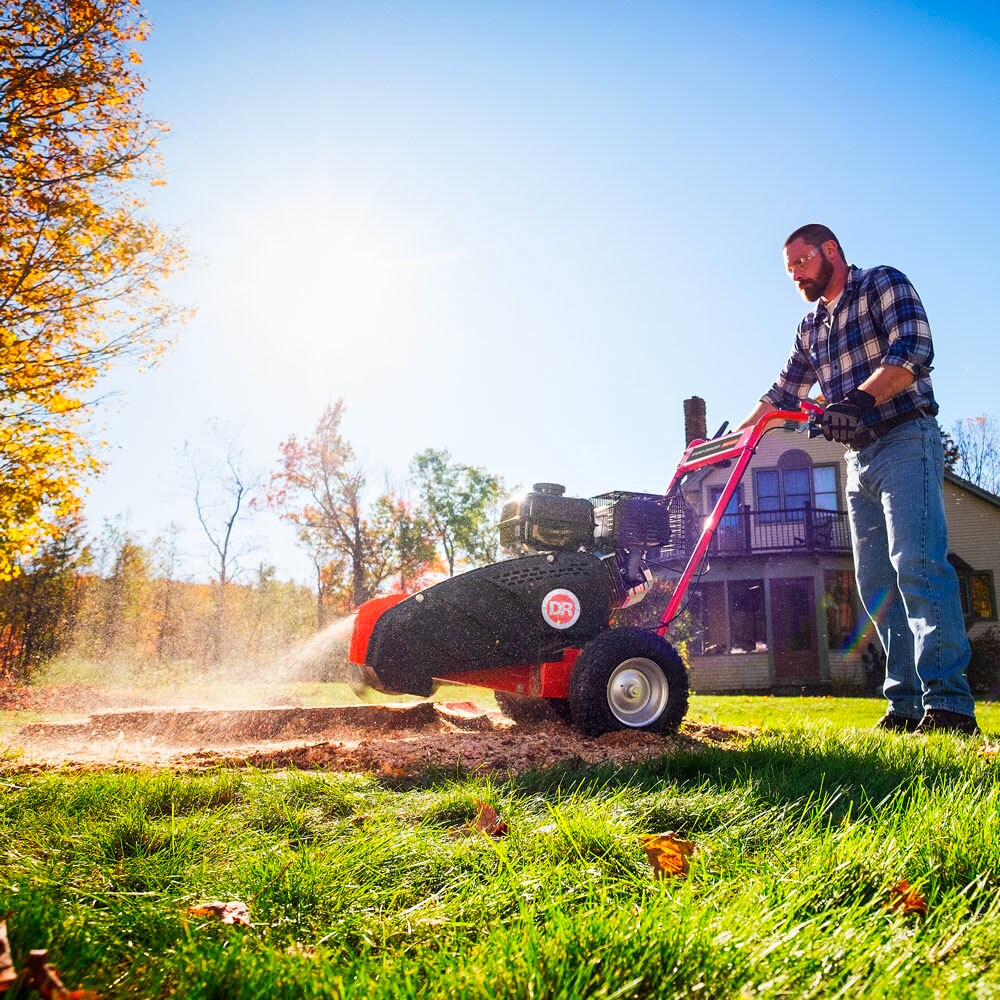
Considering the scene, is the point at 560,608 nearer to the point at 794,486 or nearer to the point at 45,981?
the point at 45,981

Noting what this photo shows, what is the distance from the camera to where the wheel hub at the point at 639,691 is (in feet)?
11.8

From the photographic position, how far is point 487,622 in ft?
12.5

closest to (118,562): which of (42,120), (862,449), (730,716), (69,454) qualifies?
(69,454)

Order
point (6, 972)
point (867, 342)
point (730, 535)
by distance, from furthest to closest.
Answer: point (730, 535) → point (867, 342) → point (6, 972)

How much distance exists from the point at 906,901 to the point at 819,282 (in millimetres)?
3415

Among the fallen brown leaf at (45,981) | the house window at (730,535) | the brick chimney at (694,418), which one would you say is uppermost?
the brick chimney at (694,418)

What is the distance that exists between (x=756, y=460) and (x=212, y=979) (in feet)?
65.6

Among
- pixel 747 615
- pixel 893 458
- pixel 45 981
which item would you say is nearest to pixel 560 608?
pixel 893 458

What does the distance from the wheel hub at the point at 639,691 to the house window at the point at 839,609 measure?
16.5 meters

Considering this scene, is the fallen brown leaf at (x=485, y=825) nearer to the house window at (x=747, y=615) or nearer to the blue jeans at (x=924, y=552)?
the blue jeans at (x=924, y=552)

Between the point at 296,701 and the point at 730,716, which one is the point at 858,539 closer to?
the point at 730,716

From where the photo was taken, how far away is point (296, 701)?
24.4 feet

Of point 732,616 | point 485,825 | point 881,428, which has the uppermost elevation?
point 881,428

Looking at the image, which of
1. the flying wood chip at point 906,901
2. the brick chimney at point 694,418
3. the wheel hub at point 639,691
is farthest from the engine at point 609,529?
the brick chimney at point 694,418
